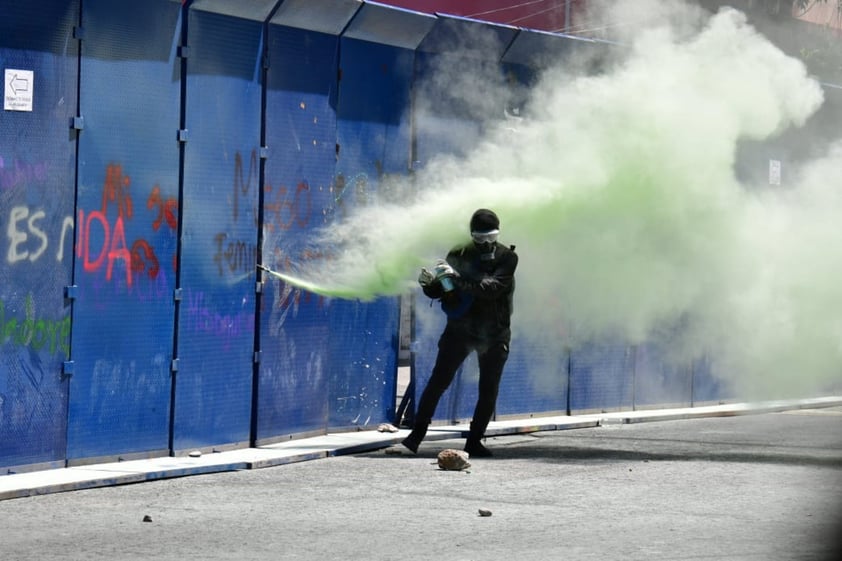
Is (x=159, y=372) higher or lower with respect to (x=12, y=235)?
lower

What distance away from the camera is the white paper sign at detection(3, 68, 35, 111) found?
33.3ft

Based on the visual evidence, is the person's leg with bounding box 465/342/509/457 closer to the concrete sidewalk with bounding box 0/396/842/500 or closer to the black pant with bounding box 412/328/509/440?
the black pant with bounding box 412/328/509/440

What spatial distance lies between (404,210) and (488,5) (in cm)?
1247

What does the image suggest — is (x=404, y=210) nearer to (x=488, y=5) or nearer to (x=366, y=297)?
(x=366, y=297)

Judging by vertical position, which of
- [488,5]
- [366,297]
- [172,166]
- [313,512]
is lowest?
[313,512]

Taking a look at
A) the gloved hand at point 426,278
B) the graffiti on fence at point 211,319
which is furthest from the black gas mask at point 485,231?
the graffiti on fence at point 211,319

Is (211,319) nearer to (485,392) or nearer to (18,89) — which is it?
(485,392)

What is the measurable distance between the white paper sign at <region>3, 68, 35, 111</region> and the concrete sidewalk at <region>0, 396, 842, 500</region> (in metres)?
2.33

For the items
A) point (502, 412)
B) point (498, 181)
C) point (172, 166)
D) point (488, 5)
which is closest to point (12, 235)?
point (172, 166)

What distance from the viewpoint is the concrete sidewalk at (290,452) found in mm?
10148

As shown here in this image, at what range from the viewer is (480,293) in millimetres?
11852

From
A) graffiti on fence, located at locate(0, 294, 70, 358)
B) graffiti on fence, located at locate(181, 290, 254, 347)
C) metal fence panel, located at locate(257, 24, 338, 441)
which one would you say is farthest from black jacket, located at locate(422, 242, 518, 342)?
graffiti on fence, located at locate(0, 294, 70, 358)

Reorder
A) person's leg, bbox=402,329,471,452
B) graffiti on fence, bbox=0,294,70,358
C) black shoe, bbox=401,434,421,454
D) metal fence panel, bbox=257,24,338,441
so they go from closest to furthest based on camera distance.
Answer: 1. graffiti on fence, bbox=0,294,70,358
2. black shoe, bbox=401,434,421,454
3. person's leg, bbox=402,329,471,452
4. metal fence panel, bbox=257,24,338,441

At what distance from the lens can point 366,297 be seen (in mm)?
12891
